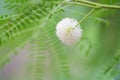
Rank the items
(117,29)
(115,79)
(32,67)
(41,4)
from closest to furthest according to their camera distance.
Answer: (41,4), (32,67), (115,79), (117,29)

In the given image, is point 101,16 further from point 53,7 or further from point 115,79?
point 53,7

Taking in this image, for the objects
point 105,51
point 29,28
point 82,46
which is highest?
point 29,28

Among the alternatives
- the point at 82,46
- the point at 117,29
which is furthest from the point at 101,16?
the point at 117,29

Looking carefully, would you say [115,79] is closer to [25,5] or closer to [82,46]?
[82,46]

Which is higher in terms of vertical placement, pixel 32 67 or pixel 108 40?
pixel 32 67

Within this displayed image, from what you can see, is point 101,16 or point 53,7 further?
point 101,16

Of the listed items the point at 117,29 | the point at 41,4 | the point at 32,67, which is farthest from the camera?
the point at 117,29
